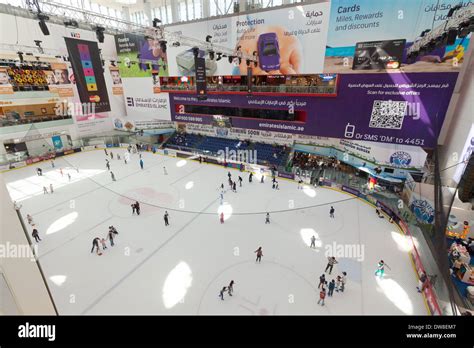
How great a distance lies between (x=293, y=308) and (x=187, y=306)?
4.34m

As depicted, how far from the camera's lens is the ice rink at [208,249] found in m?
9.78

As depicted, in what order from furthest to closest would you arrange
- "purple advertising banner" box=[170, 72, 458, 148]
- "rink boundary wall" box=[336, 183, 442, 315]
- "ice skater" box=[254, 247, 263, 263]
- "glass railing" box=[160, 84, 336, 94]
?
1. "glass railing" box=[160, 84, 336, 94]
2. "purple advertising banner" box=[170, 72, 458, 148]
3. "ice skater" box=[254, 247, 263, 263]
4. "rink boundary wall" box=[336, 183, 442, 315]

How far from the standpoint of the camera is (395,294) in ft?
33.2

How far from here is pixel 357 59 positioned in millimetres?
17547

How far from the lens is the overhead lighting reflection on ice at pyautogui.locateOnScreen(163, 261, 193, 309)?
9784mm

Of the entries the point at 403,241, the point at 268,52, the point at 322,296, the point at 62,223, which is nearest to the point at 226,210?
the point at 322,296

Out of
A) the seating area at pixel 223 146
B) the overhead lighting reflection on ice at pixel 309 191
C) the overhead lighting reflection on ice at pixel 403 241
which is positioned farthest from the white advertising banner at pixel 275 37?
the overhead lighting reflection on ice at pixel 403 241

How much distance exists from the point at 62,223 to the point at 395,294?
1939cm

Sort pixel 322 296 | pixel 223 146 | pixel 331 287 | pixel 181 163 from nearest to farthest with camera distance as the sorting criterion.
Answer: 1. pixel 322 296
2. pixel 331 287
3. pixel 181 163
4. pixel 223 146

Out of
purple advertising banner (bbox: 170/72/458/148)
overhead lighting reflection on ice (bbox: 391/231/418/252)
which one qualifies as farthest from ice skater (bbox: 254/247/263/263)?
purple advertising banner (bbox: 170/72/458/148)

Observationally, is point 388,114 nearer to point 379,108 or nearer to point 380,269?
point 379,108

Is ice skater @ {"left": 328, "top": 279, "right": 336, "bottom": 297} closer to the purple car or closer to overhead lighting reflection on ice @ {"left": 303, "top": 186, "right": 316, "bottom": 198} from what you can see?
overhead lighting reflection on ice @ {"left": 303, "top": 186, "right": 316, "bottom": 198}

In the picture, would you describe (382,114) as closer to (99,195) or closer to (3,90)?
(99,195)
